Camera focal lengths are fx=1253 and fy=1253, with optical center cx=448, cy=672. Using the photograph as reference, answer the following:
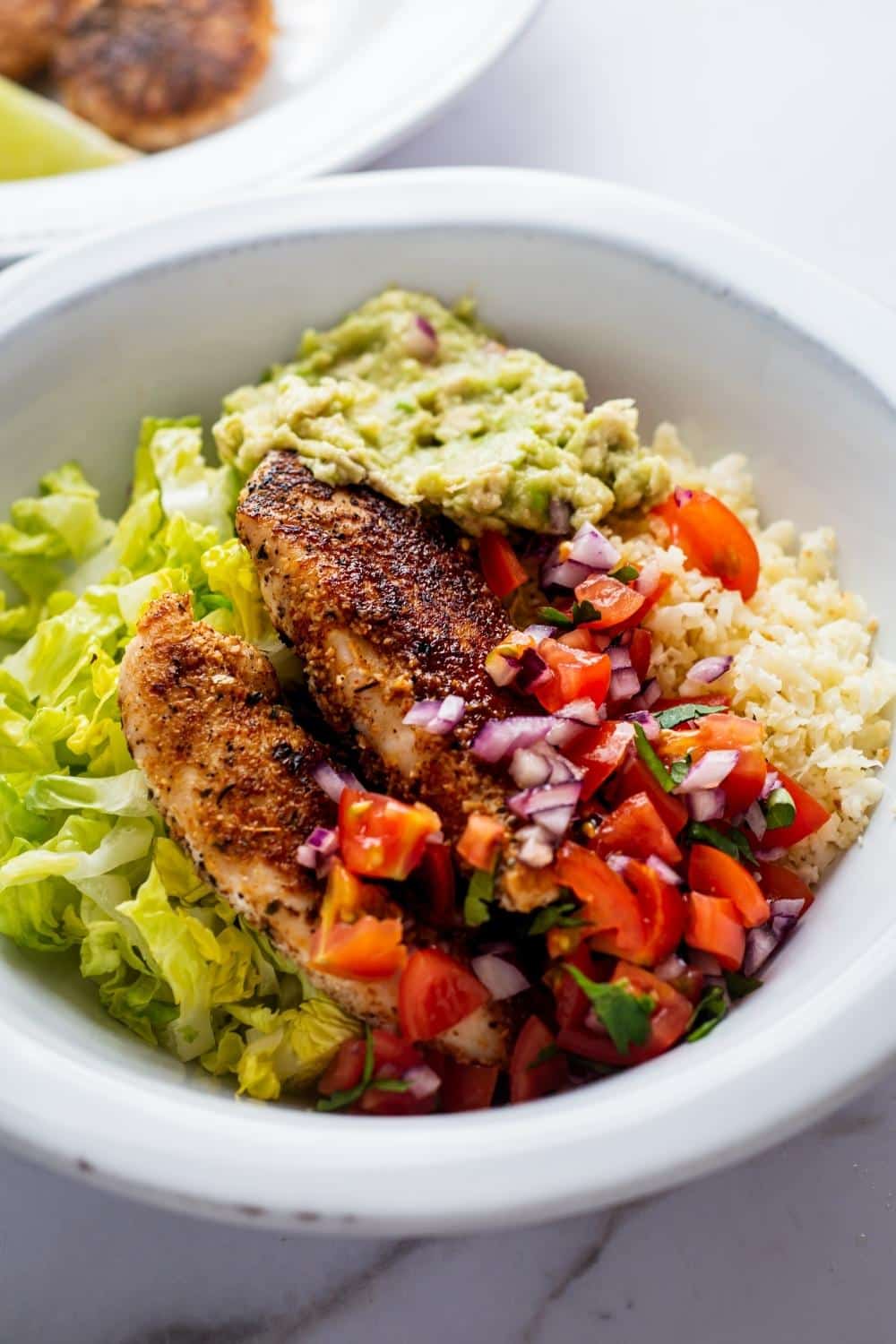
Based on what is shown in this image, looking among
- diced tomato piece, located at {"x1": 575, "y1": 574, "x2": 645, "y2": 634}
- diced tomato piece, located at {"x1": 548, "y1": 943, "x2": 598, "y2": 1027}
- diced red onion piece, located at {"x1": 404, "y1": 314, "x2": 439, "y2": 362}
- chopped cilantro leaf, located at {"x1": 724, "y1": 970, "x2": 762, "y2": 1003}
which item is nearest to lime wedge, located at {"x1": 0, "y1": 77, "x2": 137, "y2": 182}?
diced red onion piece, located at {"x1": 404, "y1": 314, "x2": 439, "y2": 362}

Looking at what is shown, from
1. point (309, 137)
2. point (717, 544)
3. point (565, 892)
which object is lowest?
point (565, 892)

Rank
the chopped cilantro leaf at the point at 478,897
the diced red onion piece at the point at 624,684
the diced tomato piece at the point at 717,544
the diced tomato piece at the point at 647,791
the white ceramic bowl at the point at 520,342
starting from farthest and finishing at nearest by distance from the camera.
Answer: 1. the diced tomato piece at the point at 717,544
2. the diced red onion piece at the point at 624,684
3. the diced tomato piece at the point at 647,791
4. the chopped cilantro leaf at the point at 478,897
5. the white ceramic bowl at the point at 520,342

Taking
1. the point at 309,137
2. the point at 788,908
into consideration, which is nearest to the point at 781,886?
the point at 788,908

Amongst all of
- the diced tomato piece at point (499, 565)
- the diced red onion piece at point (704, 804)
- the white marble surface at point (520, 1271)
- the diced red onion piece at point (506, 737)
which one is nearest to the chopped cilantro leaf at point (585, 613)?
the diced tomato piece at point (499, 565)

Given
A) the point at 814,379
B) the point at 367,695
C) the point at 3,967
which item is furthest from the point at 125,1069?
the point at 814,379

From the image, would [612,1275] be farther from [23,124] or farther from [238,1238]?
[23,124]

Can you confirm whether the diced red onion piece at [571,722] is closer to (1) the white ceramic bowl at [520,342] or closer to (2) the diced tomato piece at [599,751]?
(2) the diced tomato piece at [599,751]

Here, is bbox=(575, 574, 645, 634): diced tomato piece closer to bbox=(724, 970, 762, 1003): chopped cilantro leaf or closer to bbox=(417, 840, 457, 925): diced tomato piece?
bbox=(417, 840, 457, 925): diced tomato piece

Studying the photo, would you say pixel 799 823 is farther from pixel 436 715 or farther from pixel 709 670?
pixel 436 715
